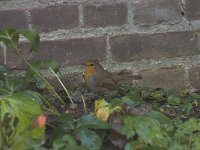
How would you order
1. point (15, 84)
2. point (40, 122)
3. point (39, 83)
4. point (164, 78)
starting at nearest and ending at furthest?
point (40, 122) → point (15, 84) → point (39, 83) → point (164, 78)

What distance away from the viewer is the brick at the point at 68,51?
2035 millimetres

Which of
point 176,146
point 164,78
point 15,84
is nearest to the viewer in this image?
point 176,146

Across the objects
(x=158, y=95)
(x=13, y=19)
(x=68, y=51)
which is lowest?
(x=158, y=95)

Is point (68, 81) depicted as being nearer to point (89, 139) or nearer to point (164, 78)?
point (164, 78)

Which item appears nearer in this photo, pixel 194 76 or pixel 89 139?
pixel 89 139

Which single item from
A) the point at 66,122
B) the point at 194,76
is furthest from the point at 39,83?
the point at 194,76

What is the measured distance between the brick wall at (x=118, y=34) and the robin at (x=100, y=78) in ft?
0.10

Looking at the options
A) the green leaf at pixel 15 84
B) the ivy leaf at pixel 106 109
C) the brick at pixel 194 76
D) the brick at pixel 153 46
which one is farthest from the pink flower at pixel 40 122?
the brick at pixel 194 76

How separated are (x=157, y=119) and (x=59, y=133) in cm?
26

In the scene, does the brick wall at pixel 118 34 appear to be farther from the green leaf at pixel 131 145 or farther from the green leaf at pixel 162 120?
the green leaf at pixel 131 145

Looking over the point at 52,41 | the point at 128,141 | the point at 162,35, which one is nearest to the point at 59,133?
the point at 128,141

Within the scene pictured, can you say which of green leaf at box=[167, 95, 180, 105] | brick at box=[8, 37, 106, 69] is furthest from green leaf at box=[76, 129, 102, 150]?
brick at box=[8, 37, 106, 69]

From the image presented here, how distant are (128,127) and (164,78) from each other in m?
0.67

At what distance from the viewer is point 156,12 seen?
2.07 metres
